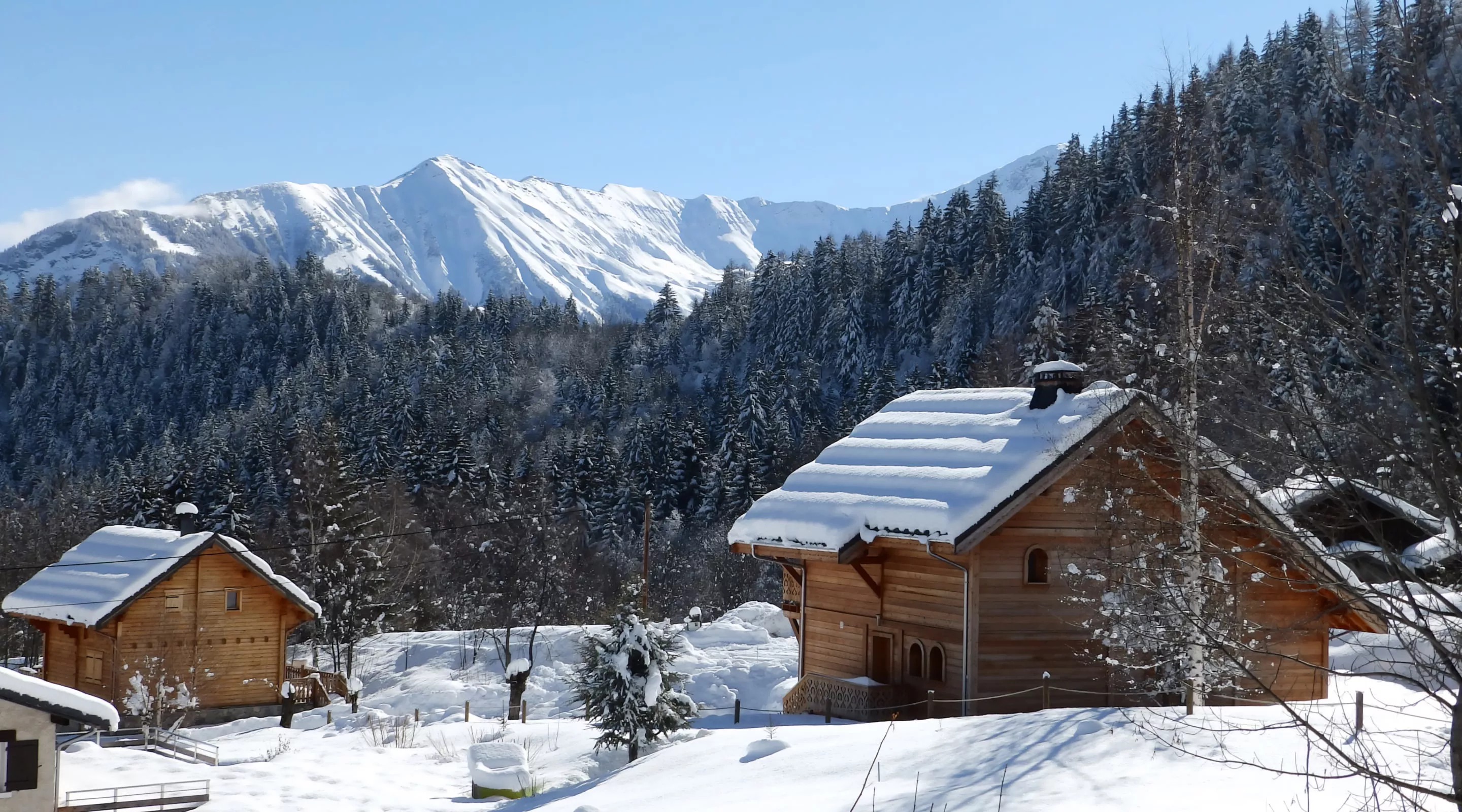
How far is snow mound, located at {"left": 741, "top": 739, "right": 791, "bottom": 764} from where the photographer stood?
15.1m

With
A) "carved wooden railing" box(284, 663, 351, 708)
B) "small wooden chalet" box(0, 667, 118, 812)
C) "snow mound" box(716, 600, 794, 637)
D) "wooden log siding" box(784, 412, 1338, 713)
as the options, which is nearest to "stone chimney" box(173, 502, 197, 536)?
"carved wooden railing" box(284, 663, 351, 708)

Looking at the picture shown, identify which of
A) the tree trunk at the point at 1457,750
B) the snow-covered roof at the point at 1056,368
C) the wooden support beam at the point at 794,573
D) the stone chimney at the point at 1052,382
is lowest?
the wooden support beam at the point at 794,573

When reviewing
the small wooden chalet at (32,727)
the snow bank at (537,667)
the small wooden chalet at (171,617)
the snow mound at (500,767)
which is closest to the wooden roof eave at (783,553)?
the snow bank at (537,667)

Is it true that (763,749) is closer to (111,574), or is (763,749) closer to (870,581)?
(870,581)

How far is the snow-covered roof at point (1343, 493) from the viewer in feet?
16.0

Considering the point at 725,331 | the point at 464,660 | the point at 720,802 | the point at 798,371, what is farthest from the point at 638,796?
the point at 725,331

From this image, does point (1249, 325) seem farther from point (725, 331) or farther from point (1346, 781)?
point (725, 331)

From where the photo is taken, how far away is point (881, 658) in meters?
22.8

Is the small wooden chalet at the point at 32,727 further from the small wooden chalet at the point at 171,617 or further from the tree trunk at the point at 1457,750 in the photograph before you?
the tree trunk at the point at 1457,750

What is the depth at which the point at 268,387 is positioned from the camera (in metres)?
176

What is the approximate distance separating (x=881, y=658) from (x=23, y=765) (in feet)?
50.0

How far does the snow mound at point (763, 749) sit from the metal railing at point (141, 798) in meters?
11.5

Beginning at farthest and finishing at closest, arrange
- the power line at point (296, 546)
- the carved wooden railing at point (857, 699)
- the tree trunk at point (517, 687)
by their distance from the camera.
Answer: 1. the power line at point (296, 546)
2. the tree trunk at point (517, 687)
3. the carved wooden railing at point (857, 699)

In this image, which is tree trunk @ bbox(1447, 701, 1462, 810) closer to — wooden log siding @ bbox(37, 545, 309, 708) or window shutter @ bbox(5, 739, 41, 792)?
window shutter @ bbox(5, 739, 41, 792)
